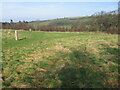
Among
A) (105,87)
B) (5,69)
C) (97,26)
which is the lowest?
(105,87)

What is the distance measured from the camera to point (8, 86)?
3.75 meters

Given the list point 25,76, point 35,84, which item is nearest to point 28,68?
point 25,76

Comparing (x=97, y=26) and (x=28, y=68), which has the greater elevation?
(x=97, y=26)

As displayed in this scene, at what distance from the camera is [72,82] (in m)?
4.08

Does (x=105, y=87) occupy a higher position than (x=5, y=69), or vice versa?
(x=5, y=69)

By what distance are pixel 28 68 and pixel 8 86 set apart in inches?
55.7

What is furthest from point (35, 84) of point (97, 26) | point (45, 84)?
point (97, 26)

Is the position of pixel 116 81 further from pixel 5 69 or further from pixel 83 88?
pixel 5 69

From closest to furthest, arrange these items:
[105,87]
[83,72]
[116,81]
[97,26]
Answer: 1. [105,87]
2. [116,81]
3. [83,72]
4. [97,26]

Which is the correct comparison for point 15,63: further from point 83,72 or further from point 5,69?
point 83,72

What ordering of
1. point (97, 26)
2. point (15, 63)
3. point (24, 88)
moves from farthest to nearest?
point (97, 26) < point (15, 63) < point (24, 88)

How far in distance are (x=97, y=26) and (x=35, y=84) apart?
3670 centimetres

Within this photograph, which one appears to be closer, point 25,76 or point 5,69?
point 25,76

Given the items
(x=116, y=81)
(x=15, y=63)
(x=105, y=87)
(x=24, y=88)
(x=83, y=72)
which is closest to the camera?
(x=24, y=88)
